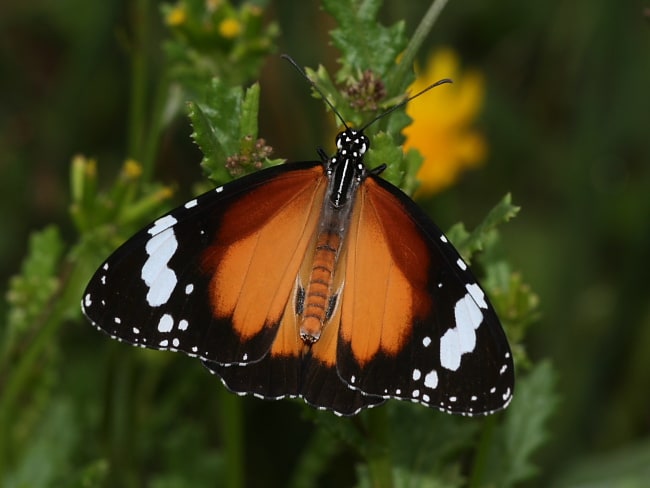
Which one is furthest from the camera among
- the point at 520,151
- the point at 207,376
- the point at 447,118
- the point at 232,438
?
the point at 520,151

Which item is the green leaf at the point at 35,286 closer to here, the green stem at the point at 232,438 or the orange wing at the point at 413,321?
the green stem at the point at 232,438

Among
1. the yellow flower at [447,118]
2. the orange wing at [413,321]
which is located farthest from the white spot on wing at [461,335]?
the yellow flower at [447,118]

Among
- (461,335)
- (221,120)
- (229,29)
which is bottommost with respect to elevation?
(461,335)

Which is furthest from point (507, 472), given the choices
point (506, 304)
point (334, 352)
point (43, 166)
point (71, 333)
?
point (43, 166)

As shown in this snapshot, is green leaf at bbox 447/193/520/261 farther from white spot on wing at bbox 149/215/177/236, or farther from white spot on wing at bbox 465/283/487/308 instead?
white spot on wing at bbox 149/215/177/236

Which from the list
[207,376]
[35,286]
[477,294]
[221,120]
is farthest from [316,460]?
[221,120]

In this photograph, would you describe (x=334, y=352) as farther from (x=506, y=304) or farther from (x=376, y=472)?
(x=506, y=304)

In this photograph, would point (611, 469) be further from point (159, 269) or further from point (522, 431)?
point (159, 269)
